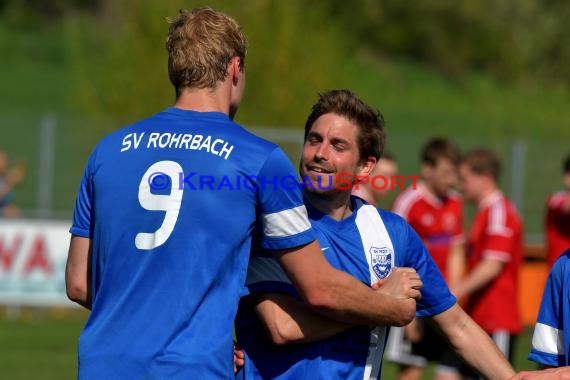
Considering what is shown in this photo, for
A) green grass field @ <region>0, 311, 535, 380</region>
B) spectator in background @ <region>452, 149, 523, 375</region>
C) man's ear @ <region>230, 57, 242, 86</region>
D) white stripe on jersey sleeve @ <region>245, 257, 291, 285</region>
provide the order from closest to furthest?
man's ear @ <region>230, 57, 242, 86</region> → white stripe on jersey sleeve @ <region>245, 257, 291, 285</region> → spectator in background @ <region>452, 149, 523, 375</region> → green grass field @ <region>0, 311, 535, 380</region>

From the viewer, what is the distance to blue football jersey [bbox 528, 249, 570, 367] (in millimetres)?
4152

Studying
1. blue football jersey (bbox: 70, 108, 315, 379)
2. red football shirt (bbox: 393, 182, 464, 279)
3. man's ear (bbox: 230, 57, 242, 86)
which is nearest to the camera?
blue football jersey (bbox: 70, 108, 315, 379)

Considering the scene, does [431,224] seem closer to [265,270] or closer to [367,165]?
[367,165]

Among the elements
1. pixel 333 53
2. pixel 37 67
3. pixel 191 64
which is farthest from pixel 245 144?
pixel 37 67

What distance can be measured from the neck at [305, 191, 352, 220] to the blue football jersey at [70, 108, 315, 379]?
0.50m

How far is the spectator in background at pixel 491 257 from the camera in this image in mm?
8664

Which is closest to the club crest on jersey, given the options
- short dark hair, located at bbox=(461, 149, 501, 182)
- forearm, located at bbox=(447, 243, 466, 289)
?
short dark hair, located at bbox=(461, 149, 501, 182)

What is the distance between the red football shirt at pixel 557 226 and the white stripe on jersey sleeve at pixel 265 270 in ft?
18.9

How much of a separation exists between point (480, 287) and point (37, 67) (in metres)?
31.6

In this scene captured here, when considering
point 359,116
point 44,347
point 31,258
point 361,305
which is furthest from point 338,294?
point 31,258

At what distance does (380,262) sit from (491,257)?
463 cm

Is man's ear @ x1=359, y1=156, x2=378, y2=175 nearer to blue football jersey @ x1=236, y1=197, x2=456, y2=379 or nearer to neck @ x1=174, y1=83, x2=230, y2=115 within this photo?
blue football jersey @ x1=236, y1=197, x2=456, y2=379

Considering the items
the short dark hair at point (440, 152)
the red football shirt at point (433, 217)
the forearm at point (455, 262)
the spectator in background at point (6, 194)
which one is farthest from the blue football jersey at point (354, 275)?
the spectator in background at point (6, 194)

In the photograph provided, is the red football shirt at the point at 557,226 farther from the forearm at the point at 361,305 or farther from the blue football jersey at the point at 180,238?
the blue football jersey at the point at 180,238
